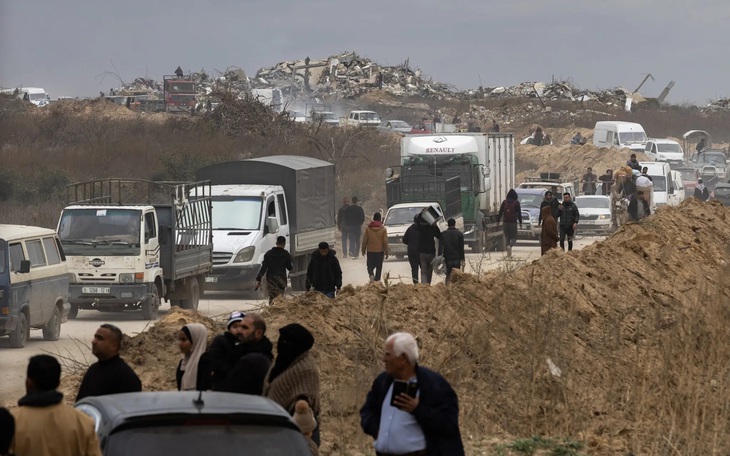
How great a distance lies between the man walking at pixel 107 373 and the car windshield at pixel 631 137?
64.1 metres

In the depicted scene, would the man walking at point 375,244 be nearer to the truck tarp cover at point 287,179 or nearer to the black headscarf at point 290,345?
the truck tarp cover at point 287,179

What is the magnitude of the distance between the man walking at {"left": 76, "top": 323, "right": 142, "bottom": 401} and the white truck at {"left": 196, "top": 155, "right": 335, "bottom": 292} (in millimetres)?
19175

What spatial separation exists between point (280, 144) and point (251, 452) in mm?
53766

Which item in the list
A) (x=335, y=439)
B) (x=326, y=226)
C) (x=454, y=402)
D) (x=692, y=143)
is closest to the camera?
(x=454, y=402)

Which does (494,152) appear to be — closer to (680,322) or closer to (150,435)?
(680,322)

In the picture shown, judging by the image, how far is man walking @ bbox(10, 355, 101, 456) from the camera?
5.83 metres

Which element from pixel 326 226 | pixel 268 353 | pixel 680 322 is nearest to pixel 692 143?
pixel 326 226

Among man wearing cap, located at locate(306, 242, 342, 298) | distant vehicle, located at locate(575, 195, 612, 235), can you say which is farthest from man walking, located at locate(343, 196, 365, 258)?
man wearing cap, located at locate(306, 242, 342, 298)

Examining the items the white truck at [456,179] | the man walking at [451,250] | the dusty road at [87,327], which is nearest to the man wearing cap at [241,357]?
the dusty road at [87,327]

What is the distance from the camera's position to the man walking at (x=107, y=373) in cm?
744

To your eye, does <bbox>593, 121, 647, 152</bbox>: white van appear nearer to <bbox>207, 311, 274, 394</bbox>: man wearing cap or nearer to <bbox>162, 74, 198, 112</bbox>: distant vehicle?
<bbox>162, 74, 198, 112</bbox>: distant vehicle

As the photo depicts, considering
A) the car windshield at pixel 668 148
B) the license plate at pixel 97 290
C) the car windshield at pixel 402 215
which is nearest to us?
the license plate at pixel 97 290

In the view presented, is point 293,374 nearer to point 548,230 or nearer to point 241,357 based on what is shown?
point 241,357

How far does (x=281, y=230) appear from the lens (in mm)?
28703
